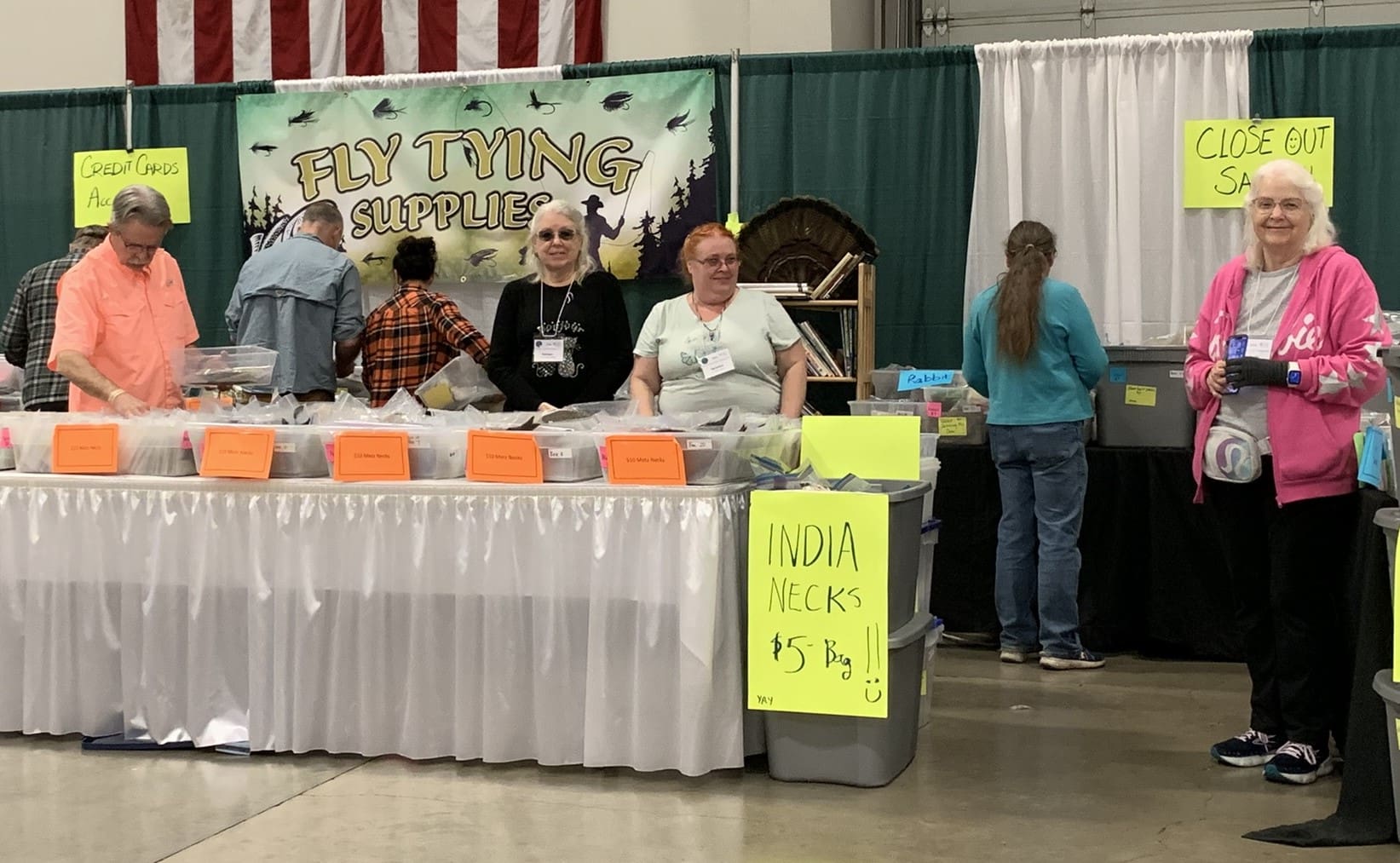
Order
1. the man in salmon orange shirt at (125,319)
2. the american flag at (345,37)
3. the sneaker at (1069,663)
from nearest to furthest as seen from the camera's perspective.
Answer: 1. the man in salmon orange shirt at (125,319)
2. the sneaker at (1069,663)
3. the american flag at (345,37)

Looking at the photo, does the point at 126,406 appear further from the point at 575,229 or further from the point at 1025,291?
the point at 1025,291

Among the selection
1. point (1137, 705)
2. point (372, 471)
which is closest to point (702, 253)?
point (372, 471)

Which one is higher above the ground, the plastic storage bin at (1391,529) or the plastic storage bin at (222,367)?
the plastic storage bin at (222,367)

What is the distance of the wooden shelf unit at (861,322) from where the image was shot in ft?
19.2

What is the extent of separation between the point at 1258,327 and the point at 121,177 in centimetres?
533

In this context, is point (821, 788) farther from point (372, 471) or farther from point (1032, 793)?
point (372, 471)

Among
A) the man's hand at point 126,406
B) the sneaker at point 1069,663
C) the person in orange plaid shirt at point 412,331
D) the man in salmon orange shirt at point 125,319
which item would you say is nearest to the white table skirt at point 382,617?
the man's hand at point 126,406

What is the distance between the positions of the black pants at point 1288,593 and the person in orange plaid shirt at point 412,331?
2.88m

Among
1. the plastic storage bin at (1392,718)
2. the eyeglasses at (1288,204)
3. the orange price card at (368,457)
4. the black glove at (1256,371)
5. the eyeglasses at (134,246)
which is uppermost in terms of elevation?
the eyeglasses at (1288,204)

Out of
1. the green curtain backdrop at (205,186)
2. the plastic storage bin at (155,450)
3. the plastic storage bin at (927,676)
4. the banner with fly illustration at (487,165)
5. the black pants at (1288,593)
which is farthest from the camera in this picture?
the green curtain backdrop at (205,186)

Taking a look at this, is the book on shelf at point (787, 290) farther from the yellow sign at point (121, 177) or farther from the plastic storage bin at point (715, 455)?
the yellow sign at point (121, 177)

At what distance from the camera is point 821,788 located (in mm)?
3410

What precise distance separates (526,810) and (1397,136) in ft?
13.8

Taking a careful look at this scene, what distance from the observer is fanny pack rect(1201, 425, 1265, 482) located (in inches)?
135
